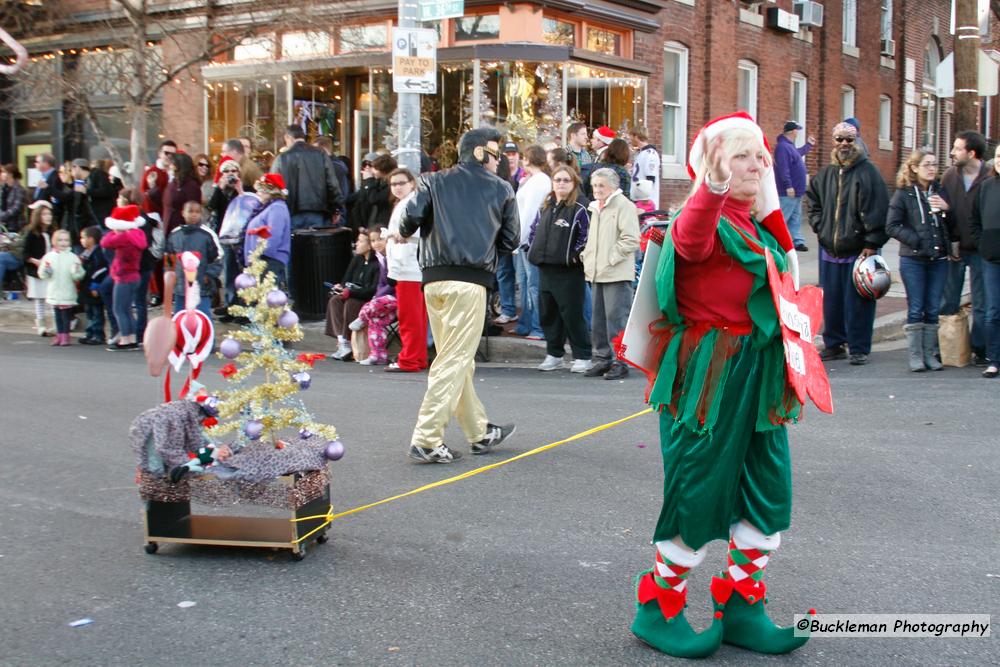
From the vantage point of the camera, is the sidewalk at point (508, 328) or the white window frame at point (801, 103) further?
the white window frame at point (801, 103)

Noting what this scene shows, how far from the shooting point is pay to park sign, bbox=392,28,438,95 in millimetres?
11828

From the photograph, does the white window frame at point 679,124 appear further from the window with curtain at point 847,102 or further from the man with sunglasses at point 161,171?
the man with sunglasses at point 161,171

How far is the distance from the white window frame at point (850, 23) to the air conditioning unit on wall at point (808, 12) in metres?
2.37

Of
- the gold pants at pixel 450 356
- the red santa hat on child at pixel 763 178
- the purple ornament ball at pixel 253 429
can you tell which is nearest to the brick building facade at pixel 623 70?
the gold pants at pixel 450 356

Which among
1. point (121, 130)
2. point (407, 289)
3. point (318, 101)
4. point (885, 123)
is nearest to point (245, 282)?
point (407, 289)

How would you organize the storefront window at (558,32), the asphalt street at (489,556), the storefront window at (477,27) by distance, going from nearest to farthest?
the asphalt street at (489,556) < the storefront window at (477,27) < the storefront window at (558,32)

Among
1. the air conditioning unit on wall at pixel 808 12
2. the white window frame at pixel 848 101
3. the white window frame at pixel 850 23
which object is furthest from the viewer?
the white window frame at pixel 848 101

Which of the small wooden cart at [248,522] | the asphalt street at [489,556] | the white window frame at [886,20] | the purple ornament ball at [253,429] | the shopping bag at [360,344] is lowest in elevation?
the asphalt street at [489,556]

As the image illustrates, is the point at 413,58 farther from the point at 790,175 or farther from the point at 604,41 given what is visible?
the point at 790,175

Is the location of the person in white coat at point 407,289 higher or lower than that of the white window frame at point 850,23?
lower

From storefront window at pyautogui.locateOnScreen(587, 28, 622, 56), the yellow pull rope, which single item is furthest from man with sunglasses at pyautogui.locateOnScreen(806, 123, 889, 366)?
storefront window at pyautogui.locateOnScreen(587, 28, 622, 56)

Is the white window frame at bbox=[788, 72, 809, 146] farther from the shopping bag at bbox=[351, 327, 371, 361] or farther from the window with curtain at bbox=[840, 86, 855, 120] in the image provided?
the shopping bag at bbox=[351, 327, 371, 361]

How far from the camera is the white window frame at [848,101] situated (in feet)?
87.1

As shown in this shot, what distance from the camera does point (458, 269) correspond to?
7.39m
